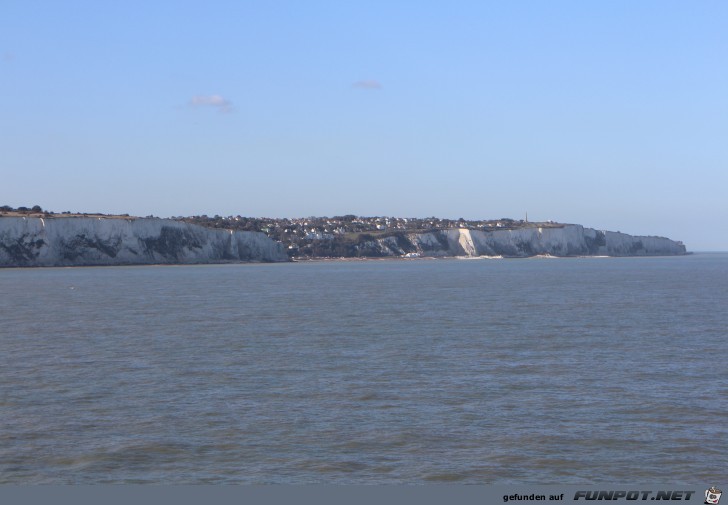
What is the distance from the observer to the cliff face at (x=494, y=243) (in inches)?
5271

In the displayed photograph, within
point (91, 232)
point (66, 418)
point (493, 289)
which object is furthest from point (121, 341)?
point (91, 232)

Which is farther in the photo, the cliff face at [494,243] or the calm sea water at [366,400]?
the cliff face at [494,243]

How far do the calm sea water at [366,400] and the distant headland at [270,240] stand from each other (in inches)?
2373

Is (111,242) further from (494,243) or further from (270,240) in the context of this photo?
(494,243)

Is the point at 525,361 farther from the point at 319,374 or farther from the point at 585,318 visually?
the point at 585,318

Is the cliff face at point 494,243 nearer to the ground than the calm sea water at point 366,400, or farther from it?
farther from it

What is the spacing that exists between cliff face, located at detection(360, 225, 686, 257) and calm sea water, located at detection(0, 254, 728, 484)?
344 feet

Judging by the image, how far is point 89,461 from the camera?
1055 cm

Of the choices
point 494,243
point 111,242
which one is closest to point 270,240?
point 111,242

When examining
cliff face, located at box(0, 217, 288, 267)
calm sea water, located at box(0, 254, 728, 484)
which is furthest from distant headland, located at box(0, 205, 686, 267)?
calm sea water, located at box(0, 254, 728, 484)

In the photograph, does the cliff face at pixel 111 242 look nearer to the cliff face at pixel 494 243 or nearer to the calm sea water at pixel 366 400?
the cliff face at pixel 494 243

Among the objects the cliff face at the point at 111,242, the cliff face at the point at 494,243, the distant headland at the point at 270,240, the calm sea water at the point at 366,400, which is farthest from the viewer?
the cliff face at the point at 494,243

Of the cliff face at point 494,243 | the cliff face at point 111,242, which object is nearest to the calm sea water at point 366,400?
the cliff face at point 111,242

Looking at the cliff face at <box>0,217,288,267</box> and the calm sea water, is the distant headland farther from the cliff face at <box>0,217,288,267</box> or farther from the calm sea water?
the calm sea water
